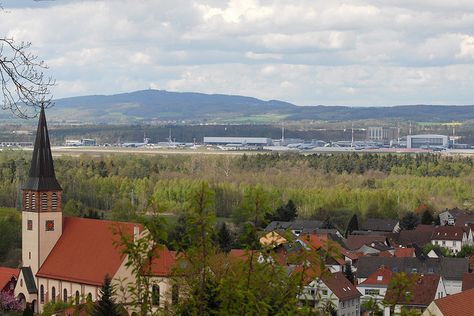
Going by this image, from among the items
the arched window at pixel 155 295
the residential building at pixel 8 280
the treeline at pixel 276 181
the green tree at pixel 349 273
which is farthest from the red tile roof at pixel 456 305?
the treeline at pixel 276 181

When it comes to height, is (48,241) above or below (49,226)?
below

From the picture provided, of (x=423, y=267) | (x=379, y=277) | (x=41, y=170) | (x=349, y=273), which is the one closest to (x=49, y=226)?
(x=41, y=170)

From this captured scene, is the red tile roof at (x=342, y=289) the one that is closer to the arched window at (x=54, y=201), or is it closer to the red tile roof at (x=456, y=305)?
the red tile roof at (x=456, y=305)

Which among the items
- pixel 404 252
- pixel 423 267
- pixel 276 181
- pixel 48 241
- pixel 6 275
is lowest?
pixel 404 252

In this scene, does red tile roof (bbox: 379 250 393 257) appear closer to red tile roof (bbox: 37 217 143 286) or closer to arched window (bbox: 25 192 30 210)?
red tile roof (bbox: 37 217 143 286)

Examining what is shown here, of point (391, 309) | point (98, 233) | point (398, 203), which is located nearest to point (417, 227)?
point (398, 203)

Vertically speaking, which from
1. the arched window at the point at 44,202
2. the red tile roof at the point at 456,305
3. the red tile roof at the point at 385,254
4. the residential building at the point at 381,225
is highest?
the arched window at the point at 44,202

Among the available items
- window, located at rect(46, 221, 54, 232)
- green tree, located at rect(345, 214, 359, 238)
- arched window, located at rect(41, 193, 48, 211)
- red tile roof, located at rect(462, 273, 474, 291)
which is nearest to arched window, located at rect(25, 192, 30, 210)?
arched window, located at rect(41, 193, 48, 211)

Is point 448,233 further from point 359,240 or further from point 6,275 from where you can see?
point 6,275
